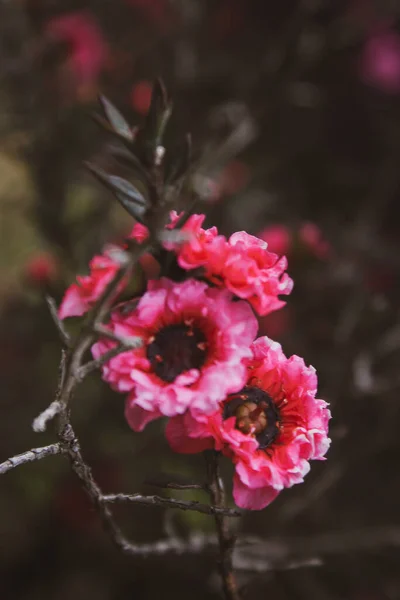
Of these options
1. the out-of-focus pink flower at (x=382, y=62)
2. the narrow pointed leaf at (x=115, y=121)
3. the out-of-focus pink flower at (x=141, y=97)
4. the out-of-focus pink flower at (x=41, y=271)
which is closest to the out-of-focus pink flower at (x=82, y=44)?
the out-of-focus pink flower at (x=141, y=97)

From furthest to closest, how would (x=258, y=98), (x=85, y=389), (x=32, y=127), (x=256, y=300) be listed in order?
(x=85, y=389)
(x=258, y=98)
(x=32, y=127)
(x=256, y=300)

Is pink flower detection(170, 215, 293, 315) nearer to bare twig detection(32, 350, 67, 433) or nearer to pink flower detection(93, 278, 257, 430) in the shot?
pink flower detection(93, 278, 257, 430)

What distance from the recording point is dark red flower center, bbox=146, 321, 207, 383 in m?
0.58

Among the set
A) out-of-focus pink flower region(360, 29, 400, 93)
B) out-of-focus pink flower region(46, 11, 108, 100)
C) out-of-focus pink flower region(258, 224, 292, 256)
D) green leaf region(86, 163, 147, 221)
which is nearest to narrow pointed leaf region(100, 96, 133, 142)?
green leaf region(86, 163, 147, 221)

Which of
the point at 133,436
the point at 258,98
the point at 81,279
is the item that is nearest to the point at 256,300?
the point at 81,279

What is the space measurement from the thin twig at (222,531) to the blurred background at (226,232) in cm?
49

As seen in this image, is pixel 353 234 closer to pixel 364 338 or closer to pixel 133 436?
pixel 364 338

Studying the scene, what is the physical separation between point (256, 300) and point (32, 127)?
1245 mm

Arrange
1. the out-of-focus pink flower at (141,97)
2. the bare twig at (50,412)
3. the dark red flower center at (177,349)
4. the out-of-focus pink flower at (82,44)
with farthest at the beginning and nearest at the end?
1. the out-of-focus pink flower at (82,44)
2. the out-of-focus pink flower at (141,97)
3. the dark red flower center at (177,349)
4. the bare twig at (50,412)

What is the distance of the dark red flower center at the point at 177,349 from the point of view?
1.91 feet

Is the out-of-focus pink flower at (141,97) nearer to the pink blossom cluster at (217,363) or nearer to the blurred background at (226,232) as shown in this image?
the blurred background at (226,232)

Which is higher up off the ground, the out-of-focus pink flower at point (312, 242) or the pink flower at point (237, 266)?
the pink flower at point (237, 266)

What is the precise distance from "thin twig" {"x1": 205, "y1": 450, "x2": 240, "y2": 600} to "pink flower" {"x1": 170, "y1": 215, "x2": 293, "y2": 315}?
0.16 metres

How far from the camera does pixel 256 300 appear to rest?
1.82 ft
